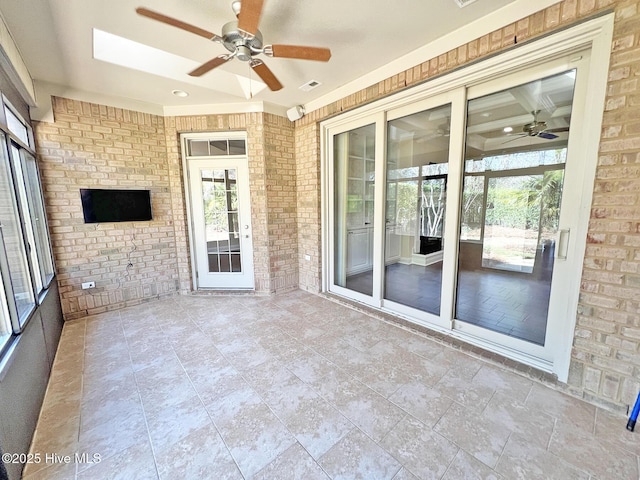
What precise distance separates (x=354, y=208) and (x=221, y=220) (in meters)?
2.04

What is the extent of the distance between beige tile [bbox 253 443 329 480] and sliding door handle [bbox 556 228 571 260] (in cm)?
219

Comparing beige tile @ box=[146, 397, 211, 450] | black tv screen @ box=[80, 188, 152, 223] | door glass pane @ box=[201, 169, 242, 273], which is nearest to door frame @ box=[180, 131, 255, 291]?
door glass pane @ box=[201, 169, 242, 273]

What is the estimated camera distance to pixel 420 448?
1.47 metres

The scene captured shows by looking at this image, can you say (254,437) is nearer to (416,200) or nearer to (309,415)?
(309,415)

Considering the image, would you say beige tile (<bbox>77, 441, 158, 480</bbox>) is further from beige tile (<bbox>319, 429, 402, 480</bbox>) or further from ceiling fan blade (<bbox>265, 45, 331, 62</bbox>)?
ceiling fan blade (<bbox>265, 45, 331, 62</bbox>)

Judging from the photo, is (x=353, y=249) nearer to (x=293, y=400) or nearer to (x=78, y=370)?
(x=293, y=400)

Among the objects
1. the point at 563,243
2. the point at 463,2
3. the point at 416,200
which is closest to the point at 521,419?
the point at 563,243

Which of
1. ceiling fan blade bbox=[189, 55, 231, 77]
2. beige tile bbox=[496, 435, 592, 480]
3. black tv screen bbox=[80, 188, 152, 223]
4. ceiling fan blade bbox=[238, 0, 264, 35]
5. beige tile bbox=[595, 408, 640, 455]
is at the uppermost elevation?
ceiling fan blade bbox=[189, 55, 231, 77]

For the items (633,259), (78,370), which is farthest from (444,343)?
(78,370)

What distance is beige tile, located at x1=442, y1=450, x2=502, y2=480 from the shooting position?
1.31 m

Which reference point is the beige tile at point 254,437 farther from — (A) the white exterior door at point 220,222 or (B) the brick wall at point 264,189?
(A) the white exterior door at point 220,222

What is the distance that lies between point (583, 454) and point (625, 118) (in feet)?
6.48

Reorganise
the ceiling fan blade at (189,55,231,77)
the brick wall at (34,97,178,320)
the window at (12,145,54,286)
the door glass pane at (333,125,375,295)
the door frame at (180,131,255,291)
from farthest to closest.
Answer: the door frame at (180,131,255,291) < the door glass pane at (333,125,375,295) < the brick wall at (34,97,178,320) < the window at (12,145,54,286) < the ceiling fan blade at (189,55,231,77)

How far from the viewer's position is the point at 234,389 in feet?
6.46
